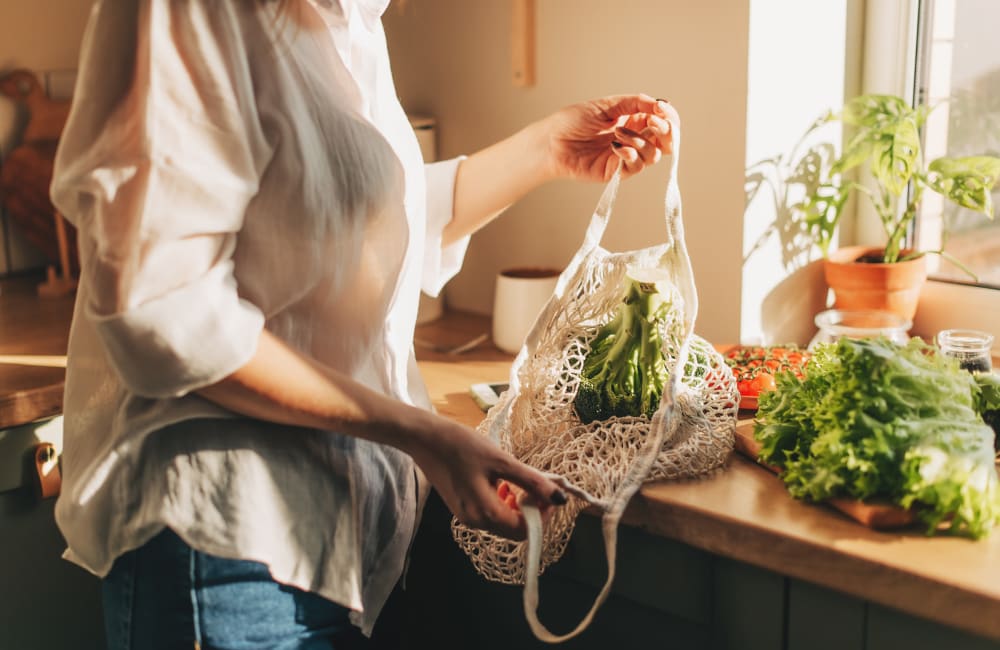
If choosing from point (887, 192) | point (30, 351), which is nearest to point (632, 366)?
point (887, 192)

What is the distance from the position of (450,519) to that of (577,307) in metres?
0.30

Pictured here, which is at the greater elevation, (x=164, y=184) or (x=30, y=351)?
(x=164, y=184)

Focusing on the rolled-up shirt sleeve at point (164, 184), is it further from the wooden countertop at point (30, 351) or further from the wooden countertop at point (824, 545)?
the wooden countertop at point (30, 351)

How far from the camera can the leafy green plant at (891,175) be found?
55.0 inches

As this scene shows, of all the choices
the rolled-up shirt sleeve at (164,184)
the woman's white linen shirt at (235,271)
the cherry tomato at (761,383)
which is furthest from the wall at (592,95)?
the rolled-up shirt sleeve at (164,184)

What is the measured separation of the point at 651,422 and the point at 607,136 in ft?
1.08

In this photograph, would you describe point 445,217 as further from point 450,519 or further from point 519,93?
point 519,93

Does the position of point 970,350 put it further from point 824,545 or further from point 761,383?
point 824,545

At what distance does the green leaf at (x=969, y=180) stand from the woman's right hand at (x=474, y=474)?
2.69 feet

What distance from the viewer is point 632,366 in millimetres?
1118

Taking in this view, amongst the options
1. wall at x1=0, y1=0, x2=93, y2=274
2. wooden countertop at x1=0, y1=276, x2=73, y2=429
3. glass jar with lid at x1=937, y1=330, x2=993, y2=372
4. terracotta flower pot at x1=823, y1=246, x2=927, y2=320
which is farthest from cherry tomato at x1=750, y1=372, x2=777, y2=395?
wall at x1=0, y1=0, x2=93, y2=274

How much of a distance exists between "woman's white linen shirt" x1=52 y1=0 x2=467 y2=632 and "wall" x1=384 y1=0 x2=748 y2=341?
58 cm

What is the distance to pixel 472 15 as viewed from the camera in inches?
67.5

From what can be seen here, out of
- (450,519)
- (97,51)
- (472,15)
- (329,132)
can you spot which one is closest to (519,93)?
(472,15)
